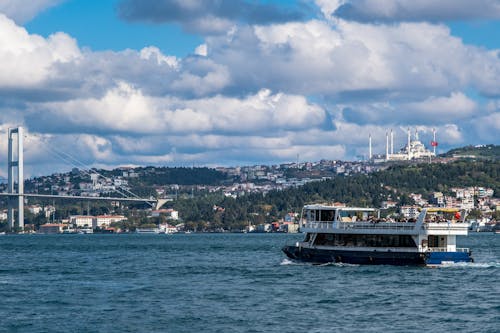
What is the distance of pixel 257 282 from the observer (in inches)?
1982

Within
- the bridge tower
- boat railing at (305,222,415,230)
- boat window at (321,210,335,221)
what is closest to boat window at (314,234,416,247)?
boat railing at (305,222,415,230)

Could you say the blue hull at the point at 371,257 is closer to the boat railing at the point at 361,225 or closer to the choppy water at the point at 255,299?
the choppy water at the point at 255,299

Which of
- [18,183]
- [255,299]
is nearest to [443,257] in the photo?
[255,299]

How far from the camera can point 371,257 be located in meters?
56.5

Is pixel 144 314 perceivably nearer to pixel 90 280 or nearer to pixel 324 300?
pixel 324 300

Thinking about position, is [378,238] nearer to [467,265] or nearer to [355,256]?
[355,256]

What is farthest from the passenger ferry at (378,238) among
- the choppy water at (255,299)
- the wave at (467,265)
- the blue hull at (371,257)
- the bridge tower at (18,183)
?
the bridge tower at (18,183)

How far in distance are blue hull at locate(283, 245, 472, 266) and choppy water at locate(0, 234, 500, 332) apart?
0.46 meters

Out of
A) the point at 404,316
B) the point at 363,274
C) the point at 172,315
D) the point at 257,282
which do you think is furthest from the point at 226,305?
the point at 363,274

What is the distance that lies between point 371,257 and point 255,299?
50.2 feet

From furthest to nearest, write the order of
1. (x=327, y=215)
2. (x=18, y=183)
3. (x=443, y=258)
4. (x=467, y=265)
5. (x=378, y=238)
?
(x=18, y=183)
(x=327, y=215)
(x=378, y=238)
(x=467, y=265)
(x=443, y=258)

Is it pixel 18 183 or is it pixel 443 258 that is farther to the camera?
pixel 18 183

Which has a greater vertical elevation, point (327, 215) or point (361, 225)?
point (327, 215)

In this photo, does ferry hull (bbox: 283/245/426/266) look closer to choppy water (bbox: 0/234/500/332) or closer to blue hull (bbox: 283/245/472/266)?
blue hull (bbox: 283/245/472/266)
